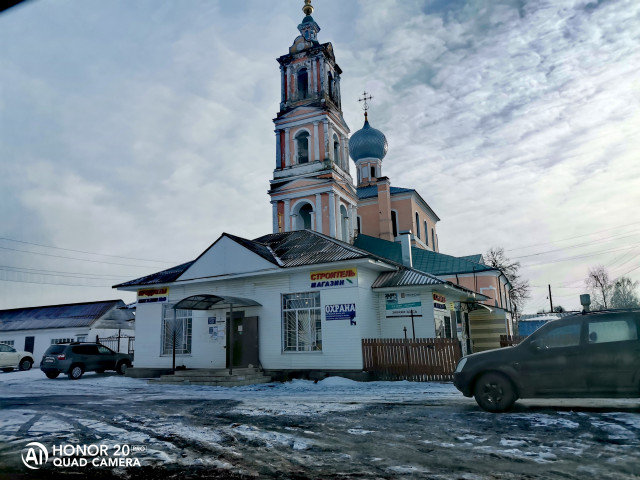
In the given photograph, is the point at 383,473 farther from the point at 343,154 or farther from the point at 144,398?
the point at 343,154

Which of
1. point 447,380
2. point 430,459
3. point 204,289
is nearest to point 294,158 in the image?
point 204,289

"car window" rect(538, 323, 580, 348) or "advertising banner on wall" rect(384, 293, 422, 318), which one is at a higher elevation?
"advertising banner on wall" rect(384, 293, 422, 318)

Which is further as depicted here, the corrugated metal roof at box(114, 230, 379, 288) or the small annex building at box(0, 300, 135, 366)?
the small annex building at box(0, 300, 135, 366)

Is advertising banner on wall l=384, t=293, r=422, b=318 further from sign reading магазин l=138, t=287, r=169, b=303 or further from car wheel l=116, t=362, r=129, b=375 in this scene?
car wheel l=116, t=362, r=129, b=375

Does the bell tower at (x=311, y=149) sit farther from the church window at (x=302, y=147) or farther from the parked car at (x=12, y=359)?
the parked car at (x=12, y=359)

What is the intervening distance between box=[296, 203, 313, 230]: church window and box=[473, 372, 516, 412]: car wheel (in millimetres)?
19841

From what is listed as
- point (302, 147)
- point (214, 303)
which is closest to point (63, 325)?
point (302, 147)

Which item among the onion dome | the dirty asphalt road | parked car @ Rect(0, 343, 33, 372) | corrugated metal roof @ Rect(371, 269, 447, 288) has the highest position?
the onion dome

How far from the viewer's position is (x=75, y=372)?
61.7 feet

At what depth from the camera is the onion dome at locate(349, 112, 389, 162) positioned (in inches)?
1494

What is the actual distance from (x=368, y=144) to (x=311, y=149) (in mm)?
11330

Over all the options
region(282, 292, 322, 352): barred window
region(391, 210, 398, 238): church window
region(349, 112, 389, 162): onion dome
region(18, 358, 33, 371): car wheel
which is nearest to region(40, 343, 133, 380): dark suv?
region(282, 292, 322, 352): barred window

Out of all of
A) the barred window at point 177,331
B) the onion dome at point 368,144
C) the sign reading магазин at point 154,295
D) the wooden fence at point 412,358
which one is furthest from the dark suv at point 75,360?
the onion dome at point 368,144

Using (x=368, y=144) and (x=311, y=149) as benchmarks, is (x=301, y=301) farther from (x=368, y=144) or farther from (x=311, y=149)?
(x=368, y=144)
